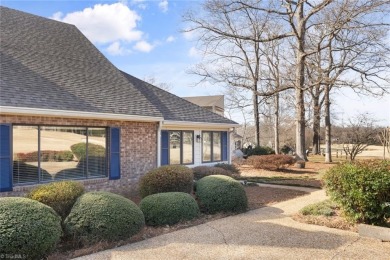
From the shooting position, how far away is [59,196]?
22.5 ft

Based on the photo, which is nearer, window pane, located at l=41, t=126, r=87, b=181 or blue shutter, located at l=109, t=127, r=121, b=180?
window pane, located at l=41, t=126, r=87, b=181

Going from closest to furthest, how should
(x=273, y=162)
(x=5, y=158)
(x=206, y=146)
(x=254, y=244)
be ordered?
(x=254, y=244) → (x=5, y=158) → (x=206, y=146) → (x=273, y=162)

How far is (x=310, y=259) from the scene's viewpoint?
17.7 ft

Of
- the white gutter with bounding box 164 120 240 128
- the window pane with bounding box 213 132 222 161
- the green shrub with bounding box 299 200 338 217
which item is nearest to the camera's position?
the green shrub with bounding box 299 200 338 217

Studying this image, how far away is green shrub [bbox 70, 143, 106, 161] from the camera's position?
10.1 metres

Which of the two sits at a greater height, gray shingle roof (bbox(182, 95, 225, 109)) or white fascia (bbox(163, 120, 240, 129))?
gray shingle roof (bbox(182, 95, 225, 109))

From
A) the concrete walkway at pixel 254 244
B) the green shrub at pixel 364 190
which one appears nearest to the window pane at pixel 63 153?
the concrete walkway at pixel 254 244

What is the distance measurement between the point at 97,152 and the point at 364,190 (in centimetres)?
742

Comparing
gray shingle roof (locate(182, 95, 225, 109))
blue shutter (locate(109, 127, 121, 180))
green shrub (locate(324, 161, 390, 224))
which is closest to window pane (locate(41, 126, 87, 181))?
blue shutter (locate(109, 127, 121, 180))

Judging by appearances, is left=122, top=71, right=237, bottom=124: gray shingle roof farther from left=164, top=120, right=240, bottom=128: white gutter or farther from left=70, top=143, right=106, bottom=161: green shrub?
left=70, top=143, right=106, bottom=161: green shrub

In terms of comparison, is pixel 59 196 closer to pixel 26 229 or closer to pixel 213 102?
pixel 26 229

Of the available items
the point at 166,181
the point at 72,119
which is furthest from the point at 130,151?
the point at 166,181

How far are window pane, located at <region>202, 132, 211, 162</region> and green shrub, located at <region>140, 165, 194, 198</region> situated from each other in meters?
5.92

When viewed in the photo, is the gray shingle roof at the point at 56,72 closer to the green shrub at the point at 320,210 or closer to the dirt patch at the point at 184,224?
the dirt patch at the point at 184,224
